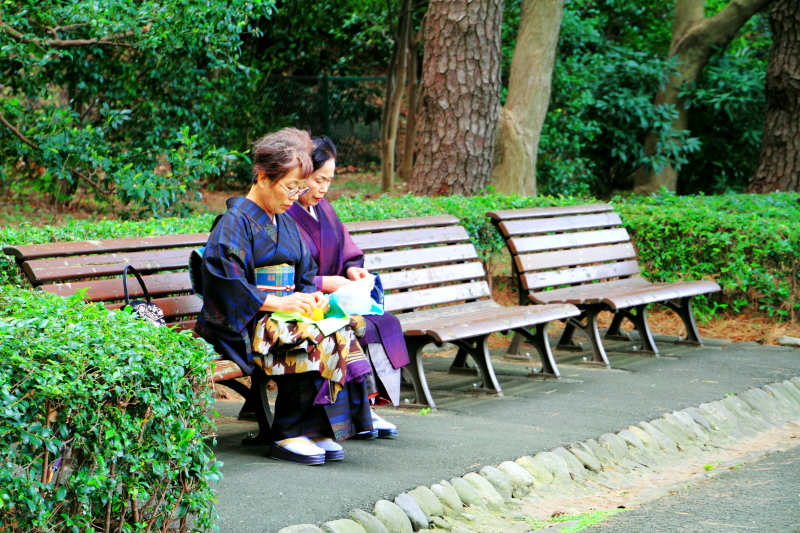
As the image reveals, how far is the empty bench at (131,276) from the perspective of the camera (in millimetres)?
4297

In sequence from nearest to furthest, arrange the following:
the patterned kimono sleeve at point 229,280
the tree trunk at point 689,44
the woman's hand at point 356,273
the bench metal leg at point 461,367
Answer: the patterned kimono sleeve at point 229,280 < the woman's hand at point 356,273 < the bench metal leg at point 461,367 < the tree trunk at point 689,44

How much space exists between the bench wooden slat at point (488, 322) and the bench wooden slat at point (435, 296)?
225mm

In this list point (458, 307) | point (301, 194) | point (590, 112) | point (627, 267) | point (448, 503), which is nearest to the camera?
point (448, 503)

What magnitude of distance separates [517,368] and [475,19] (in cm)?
395

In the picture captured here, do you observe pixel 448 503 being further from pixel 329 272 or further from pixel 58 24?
pixel 58 24

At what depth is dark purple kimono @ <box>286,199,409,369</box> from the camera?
4.90 metres

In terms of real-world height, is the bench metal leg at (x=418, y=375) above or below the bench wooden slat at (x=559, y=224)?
below

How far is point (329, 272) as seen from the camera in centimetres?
511

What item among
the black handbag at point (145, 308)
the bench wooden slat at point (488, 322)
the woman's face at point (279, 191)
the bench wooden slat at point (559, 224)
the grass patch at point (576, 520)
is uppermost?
the woman's face at point (279, 191)

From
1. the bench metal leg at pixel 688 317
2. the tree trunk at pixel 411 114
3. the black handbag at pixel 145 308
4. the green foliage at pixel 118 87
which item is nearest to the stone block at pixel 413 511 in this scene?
the black handbag at pixel 145 308

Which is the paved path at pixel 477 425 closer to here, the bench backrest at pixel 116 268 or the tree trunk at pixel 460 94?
the bench backrest at pixel 116 268

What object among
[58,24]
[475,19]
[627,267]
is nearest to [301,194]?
[627,267]

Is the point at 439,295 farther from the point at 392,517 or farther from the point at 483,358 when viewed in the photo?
the point at 392,517

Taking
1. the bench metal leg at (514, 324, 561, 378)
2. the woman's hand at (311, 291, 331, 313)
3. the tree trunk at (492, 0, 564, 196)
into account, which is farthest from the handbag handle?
the tree trunk at (492, 0, 564, 196)
